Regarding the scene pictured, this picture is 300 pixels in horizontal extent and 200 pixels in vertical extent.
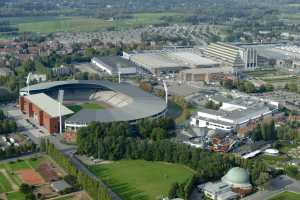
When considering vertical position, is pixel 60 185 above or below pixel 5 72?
below

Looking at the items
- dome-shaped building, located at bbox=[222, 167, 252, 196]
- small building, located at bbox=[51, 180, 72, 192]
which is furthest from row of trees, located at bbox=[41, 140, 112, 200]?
dome-shaped building, located at bbox=[222, 167, 252, 196]

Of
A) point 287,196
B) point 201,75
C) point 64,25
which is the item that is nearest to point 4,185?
point 287,196

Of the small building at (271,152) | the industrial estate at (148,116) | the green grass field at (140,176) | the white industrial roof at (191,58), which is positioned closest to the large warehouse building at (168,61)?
the white industrial roof at (191,58)

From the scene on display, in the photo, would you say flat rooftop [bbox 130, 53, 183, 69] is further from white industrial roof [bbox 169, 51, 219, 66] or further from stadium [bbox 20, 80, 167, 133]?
stadium [bbox 20, 80, 167, 133]

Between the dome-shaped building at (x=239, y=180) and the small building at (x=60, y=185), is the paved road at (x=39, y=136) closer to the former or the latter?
the small building at (x=60, y=185)

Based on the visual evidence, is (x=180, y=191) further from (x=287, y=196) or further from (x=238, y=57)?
(x=238, y=57)

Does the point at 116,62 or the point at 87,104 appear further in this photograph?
the point at 116,62

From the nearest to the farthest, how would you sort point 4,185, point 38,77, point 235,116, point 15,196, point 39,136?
point 15,196 → point 4,185 → point 39,136 → point 235,116 → point 38,77
